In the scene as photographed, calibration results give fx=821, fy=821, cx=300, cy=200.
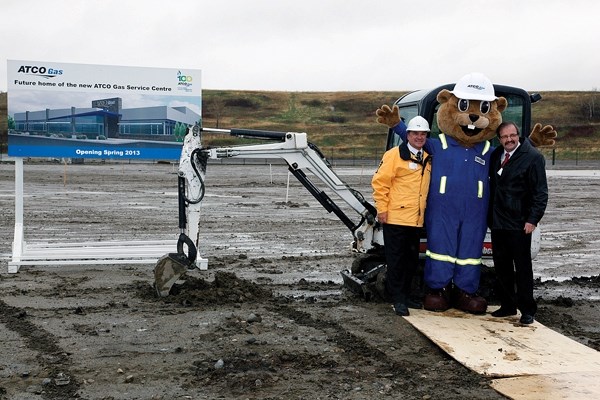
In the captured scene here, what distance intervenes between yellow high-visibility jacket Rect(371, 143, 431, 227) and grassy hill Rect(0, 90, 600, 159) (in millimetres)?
61388

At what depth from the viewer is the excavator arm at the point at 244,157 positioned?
31.8 ft

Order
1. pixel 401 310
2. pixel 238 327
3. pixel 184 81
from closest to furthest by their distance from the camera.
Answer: pixel 238 327 < pixel 401 310 < pixel 184 81

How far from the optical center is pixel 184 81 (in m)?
13.0

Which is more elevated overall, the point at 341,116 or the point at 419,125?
the point at 341,116

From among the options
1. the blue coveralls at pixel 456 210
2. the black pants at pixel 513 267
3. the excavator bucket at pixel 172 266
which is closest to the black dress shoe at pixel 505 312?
the black pants at pixel 513 267

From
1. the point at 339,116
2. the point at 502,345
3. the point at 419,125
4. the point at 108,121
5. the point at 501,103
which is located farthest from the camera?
the point at 339,116

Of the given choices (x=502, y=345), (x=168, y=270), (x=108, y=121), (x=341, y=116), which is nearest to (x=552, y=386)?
(x=502, y=345)

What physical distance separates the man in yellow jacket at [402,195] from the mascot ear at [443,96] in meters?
0.34

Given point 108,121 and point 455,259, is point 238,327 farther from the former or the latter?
point 108,121

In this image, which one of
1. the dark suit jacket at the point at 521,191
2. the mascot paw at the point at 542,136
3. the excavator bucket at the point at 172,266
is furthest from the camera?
the excavator bucket at the point at 172,266

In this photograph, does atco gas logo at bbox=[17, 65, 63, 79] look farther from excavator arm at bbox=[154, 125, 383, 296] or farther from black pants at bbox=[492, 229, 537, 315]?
black pants at bbox=[492, 229, 537, 315]

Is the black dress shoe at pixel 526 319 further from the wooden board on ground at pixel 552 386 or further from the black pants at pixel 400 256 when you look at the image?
the wooden board on ground at pixel 552 386

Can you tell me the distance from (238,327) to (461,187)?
2.74m

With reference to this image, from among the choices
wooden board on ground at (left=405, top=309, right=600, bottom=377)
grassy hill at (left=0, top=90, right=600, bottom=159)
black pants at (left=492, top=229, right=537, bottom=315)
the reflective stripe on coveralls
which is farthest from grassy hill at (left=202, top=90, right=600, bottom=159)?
wooden board on ground at (left=405, top=309, right=600, bottom=377)
